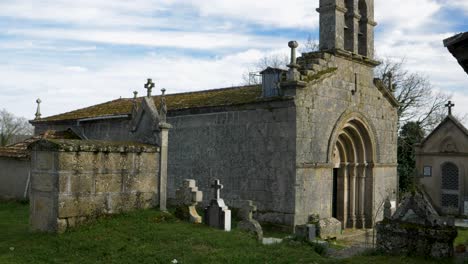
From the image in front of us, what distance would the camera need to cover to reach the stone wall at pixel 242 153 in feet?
46.4

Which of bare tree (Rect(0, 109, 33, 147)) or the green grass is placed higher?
bare tree (Rect(0, 109, 33, 147))

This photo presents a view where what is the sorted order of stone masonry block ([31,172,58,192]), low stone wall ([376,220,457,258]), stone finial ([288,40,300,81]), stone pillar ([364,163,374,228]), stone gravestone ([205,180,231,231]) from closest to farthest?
low stone wall ([376,220,457,258]), stone masonry block ([31,172,58,192]), stone gravestone ([205,180,231,231]), stone finial ([288,40,300,81]), stone pillar ([364,163,374,228])

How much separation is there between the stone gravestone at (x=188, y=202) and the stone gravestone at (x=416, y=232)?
170 inches

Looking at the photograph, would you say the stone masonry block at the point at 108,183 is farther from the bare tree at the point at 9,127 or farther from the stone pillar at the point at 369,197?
the bare tree at the point at 9,127

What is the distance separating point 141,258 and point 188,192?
3.30m

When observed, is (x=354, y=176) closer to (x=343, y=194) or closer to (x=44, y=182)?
(x=343, y=194)

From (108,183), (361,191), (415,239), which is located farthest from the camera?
(361,191)

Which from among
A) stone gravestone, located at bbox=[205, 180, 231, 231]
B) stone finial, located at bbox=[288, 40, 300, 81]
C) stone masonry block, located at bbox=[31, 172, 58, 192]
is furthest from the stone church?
stone masonry block, located at bbox=[31, 172, 58, 192]

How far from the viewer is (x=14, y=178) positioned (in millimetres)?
18375

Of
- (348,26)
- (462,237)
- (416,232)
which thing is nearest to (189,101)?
(348,26)

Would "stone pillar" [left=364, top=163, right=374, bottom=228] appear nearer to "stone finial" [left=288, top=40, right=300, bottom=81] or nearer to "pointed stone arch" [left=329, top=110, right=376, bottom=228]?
"pointed stone arch" [left=329, top=110, right=376, bottom=228]

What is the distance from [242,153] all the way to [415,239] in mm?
7635

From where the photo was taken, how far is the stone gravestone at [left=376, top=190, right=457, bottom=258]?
809cm

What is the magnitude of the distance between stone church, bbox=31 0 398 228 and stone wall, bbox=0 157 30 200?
13.0 ft
